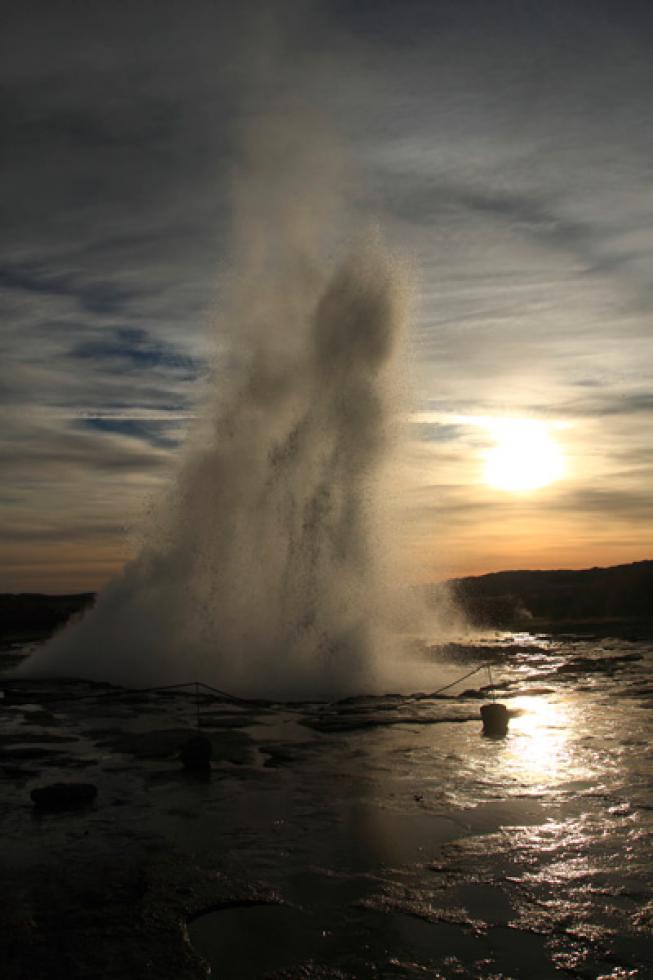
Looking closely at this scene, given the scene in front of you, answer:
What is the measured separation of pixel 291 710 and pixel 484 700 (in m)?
5.86

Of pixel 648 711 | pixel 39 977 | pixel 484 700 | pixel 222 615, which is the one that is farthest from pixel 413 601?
pixel 39 977

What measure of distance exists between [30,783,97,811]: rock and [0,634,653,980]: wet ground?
10.1 inches

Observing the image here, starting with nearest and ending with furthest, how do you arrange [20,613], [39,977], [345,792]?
1. [39,977]
2. [345,792]
3. [20,613]

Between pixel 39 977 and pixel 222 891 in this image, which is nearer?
pixel 39 977

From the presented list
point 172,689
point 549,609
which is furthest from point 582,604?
point 172,689

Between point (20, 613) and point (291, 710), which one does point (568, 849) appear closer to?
point (291, 710)

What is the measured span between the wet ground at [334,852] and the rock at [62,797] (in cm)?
26

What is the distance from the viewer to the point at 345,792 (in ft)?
39.0

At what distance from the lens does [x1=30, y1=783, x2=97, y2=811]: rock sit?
10.9 m

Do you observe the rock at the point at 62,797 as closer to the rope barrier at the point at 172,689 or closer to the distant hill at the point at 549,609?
the rope barrier at the point at 172,689

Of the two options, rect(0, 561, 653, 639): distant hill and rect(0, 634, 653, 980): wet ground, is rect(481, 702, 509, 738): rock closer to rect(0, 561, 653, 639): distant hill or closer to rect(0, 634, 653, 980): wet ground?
rect(0, 634, 653, 980): wet ground

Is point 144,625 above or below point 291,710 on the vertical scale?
above

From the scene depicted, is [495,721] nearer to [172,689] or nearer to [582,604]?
[172,689]

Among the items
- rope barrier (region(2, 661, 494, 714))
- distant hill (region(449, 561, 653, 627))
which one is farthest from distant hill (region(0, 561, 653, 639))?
rope barrier (region(2, 661, 494, 714))
